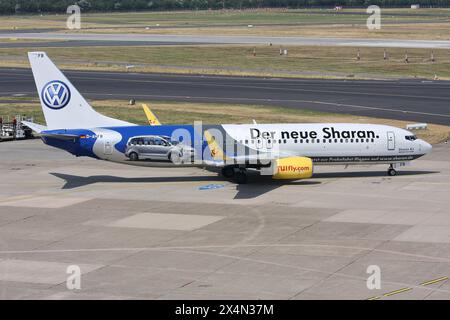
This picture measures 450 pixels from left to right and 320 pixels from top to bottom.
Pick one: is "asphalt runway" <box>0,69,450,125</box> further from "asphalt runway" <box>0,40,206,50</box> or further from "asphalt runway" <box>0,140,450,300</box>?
"asphalt runway" <box>0,40,206,50</box>

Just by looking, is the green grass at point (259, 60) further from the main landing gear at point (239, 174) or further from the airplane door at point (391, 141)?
the main landing gear at point (239, 174)

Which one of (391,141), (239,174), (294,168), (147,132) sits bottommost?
(239,174)

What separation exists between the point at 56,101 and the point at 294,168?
18340 mm

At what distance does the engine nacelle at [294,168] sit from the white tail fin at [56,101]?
14043 millimetres

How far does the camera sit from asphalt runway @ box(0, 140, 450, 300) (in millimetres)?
44344

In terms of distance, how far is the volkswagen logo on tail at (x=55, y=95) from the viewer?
6969cm

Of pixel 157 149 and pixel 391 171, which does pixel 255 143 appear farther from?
pixel 391 171

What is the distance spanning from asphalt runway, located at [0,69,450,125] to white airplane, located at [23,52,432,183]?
3197 centimetres

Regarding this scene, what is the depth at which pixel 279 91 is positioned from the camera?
126 meters

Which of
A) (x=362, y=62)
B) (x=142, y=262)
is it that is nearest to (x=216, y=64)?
(x=362, y=62)

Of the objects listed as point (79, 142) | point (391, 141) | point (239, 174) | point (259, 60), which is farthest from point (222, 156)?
point (259, 60)

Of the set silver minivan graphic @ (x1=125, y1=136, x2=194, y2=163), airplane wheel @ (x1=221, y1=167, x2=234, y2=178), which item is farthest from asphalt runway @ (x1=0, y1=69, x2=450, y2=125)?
silver minivan graphic @ (x1=125, y1=136, x2=194, y2=163)
